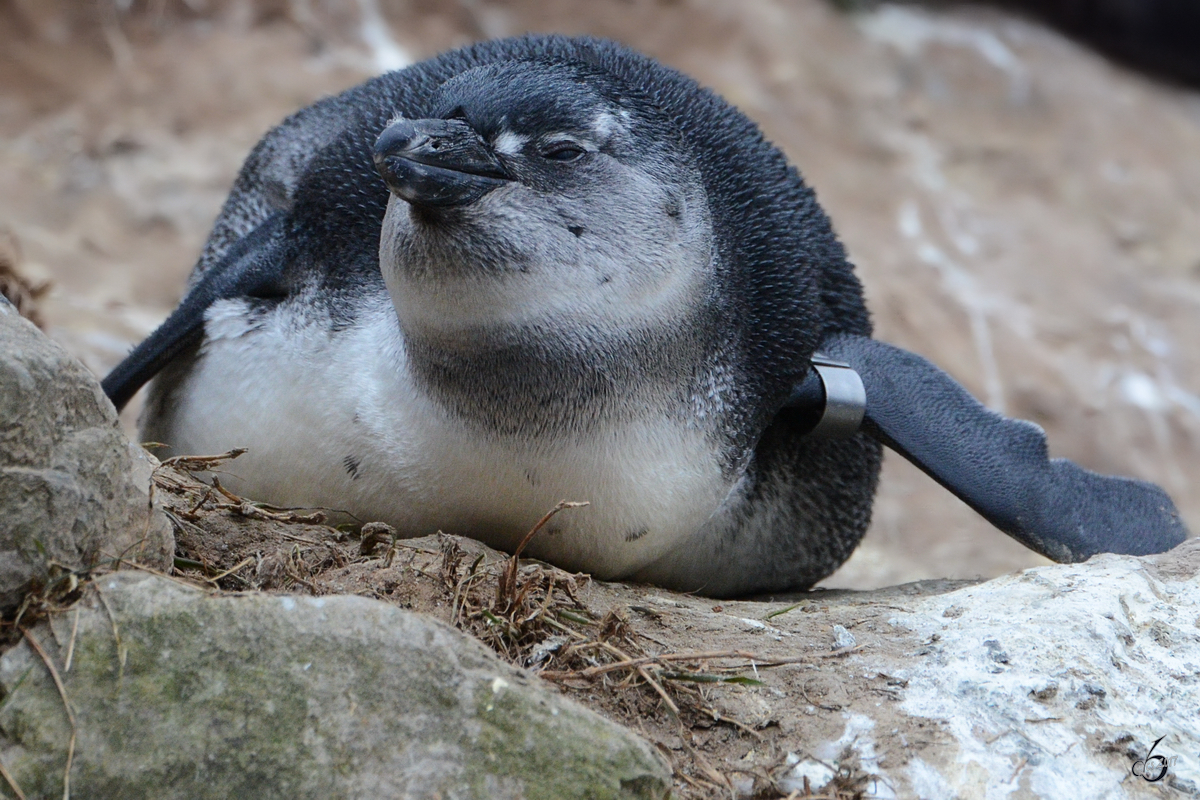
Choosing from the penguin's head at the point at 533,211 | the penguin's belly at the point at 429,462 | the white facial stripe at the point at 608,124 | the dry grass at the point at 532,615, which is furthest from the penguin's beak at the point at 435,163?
the dry grass at the point at 532,615

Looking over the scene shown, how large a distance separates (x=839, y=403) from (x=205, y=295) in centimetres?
152

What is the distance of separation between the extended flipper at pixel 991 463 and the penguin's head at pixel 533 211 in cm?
65

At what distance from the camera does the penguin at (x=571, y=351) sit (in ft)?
7.66

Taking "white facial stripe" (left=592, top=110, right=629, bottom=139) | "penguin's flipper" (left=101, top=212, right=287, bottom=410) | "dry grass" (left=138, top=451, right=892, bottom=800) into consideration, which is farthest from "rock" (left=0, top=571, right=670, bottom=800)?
"penguin's flipper" (left=101, top=212, right=287, bottom=410)

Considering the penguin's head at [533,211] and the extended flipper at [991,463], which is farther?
the extended flipper at [991,463]

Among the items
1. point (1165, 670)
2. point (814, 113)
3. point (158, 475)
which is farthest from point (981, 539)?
point (158, 475)

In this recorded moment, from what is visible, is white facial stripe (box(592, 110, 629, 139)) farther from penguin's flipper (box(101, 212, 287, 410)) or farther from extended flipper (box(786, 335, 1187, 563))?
penguin's flipper (box(101, 212, 287, 410))

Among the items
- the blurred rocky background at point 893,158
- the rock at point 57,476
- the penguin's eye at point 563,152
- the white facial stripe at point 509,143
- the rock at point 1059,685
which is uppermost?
the white facial stripe at point 509,143

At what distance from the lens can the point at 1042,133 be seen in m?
7.24

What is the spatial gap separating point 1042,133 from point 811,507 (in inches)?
194

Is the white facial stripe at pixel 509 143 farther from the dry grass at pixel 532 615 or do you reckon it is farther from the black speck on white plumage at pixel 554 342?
the dry grass at pixel 532 615

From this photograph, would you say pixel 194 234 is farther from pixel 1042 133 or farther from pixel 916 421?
pixel 1042 133

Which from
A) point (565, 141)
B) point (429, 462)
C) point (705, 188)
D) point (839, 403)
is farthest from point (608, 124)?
point (839, 403)

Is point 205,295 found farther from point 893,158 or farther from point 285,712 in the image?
point 893,158
